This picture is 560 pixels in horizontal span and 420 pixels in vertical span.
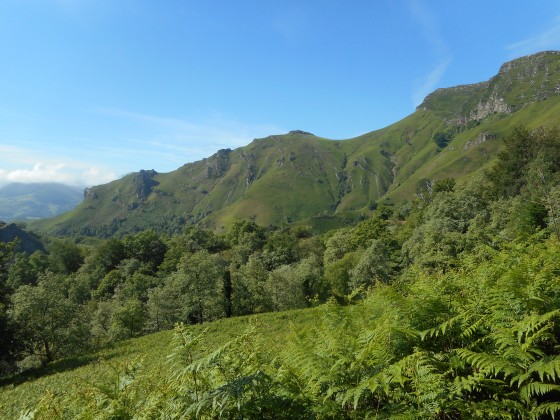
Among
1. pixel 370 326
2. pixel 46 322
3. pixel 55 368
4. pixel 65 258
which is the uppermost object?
pixel 370 326

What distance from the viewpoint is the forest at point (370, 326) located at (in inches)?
191

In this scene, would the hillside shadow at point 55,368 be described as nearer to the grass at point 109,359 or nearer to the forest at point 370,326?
the grass at point 109,359

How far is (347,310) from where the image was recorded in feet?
34.8

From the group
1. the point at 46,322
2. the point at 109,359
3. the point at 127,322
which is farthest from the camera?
the point at 127,322

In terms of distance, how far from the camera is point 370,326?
25.5ft

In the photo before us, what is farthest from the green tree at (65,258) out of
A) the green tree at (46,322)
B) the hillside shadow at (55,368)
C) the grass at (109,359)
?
the hillside shadow at (55,368)

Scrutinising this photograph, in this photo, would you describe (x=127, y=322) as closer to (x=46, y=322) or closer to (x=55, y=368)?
(x=46, y=322)

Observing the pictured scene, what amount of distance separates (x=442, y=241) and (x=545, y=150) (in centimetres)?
4841

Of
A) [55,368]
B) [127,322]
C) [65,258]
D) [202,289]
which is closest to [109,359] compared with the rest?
[55,368]

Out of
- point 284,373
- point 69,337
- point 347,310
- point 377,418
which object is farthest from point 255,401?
point 69,337

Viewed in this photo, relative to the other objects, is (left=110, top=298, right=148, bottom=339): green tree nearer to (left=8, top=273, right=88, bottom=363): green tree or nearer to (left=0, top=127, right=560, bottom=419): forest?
(left=0, top=127, right=560, bottom=419): forest

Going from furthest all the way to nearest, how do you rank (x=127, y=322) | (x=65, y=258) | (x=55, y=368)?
(x=65, y=258), (x=127, y=322), (x=55, y=368)

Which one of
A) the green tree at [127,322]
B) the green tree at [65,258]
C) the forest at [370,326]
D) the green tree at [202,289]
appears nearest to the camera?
the forest at [370,326]

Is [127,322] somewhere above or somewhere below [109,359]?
below
